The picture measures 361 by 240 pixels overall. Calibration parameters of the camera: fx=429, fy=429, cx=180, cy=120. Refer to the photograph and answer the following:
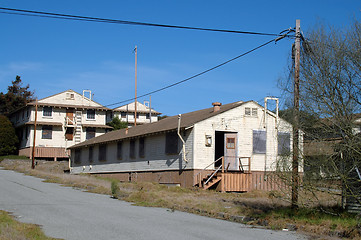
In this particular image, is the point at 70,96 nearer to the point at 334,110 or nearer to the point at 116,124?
the point at 116,124

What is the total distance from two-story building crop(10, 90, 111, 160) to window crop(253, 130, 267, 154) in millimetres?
28751

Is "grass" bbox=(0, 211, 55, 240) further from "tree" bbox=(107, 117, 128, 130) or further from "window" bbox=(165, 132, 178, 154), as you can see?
"tree" bbox=(107, 117, 128, 130)

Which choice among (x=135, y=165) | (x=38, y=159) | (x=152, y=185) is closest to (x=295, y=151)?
(x=152, y=185)

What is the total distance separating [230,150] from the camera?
25531 mm

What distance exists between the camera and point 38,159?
4925 cm

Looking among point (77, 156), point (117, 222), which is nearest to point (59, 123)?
point (77, 156)

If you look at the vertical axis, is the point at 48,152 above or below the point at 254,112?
below

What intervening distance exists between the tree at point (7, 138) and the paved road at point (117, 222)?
3689 centimetres

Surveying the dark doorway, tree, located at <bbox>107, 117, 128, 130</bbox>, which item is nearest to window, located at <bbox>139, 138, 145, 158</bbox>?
the dark doorway

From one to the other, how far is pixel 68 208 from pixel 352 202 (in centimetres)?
937

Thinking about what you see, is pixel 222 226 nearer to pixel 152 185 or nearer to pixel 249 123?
pixel 152 185

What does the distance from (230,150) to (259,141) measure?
7.34 feet

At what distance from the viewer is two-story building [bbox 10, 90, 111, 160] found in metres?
49.5

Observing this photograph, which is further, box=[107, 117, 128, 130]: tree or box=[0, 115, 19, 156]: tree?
box=[107, 117, 128, 130]: tree
